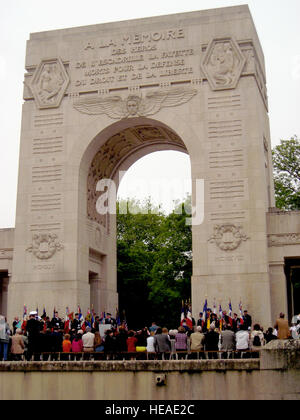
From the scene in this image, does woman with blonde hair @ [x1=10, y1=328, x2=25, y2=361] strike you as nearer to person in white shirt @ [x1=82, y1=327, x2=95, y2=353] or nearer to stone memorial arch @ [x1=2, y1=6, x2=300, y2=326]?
person in white shirt @ [x1=82, y1=327, x2=95, y2=353]

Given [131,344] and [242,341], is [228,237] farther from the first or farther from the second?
[242,341]

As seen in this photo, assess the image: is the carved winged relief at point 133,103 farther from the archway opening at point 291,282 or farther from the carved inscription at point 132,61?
the archway opening at point 291,282

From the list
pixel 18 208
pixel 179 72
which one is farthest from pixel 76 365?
pixel 179 72

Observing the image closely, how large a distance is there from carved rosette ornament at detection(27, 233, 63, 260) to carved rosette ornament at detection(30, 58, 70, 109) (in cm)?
655

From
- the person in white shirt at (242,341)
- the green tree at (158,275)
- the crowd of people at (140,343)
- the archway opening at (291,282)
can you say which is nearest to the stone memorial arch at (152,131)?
the archway opening at (291,282)

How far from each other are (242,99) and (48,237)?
11232 mm

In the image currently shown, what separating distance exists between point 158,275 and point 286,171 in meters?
12.6

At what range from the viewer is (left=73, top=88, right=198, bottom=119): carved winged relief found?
2922cm

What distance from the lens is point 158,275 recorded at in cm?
4759

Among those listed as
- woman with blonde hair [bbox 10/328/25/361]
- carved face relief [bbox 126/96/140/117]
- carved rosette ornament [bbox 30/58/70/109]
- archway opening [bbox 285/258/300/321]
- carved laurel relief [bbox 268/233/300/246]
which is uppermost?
carved rosette ornament [bbox 30/58/70/109]

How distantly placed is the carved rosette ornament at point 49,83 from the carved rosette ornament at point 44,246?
21.5ft

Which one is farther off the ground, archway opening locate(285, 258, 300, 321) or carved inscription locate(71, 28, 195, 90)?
carved inscription locate(71, 28, 195, 90)

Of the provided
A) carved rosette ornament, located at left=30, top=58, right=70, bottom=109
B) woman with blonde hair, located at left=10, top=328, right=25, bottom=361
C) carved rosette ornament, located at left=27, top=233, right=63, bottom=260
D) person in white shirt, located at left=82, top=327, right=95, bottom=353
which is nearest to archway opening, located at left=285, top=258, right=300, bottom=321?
carved rosette ornament, located at left=27, top=233, right=63, bottom=260

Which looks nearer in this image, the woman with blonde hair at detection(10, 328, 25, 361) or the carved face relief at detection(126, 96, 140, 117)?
the woman with blonde hair at detection(10, 328, 25, 361)
